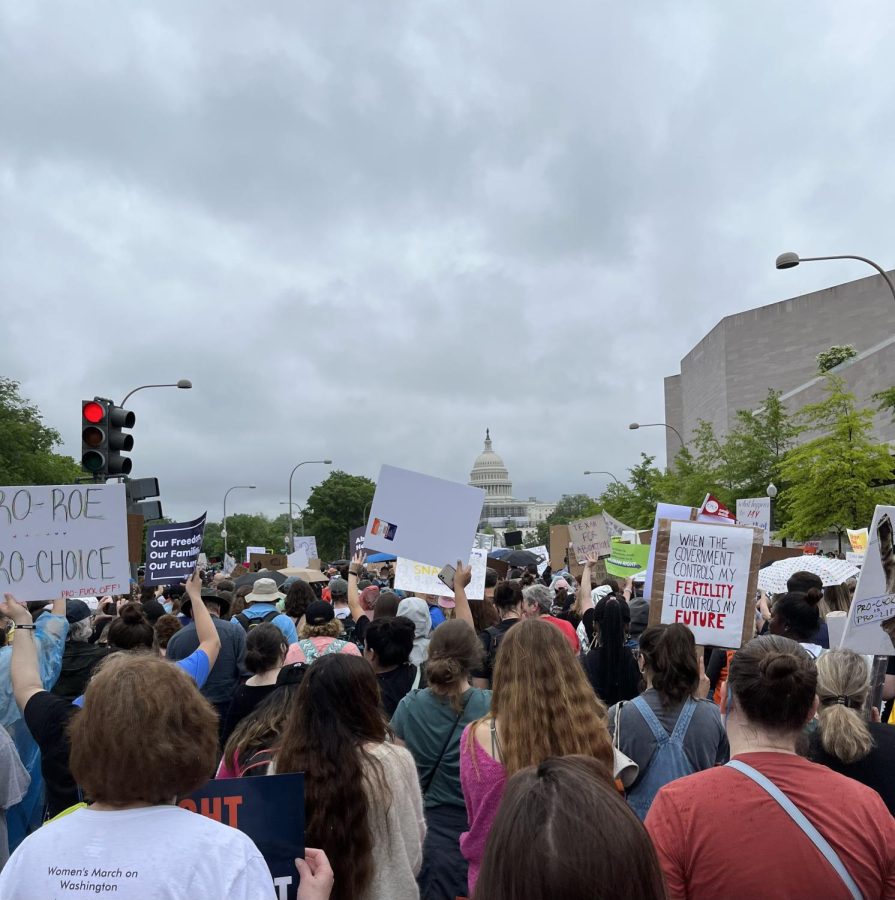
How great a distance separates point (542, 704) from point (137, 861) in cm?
192

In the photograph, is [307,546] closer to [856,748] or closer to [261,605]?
[261,605]

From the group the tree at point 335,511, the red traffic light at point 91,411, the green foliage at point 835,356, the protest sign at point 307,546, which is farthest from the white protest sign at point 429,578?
the tree at point 335,511

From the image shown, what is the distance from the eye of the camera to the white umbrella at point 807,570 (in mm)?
10625

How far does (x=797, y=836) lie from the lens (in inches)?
105

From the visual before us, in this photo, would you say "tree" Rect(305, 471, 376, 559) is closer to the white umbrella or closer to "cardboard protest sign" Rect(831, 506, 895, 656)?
the white umbrella

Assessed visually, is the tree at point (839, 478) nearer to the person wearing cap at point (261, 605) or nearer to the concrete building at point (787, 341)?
the person wearing cap at point (261, 605)

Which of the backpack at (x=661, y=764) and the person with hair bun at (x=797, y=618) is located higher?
the person with hair bun at (x=797, y=618)

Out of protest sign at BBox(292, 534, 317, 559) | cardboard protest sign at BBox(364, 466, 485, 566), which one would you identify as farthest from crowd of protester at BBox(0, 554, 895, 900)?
protest sign at BBox(292, 534, 317, 559)

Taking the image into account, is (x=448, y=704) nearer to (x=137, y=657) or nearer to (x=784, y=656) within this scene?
(x=784, y=656)

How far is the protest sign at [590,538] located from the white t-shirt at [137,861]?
41.9ft

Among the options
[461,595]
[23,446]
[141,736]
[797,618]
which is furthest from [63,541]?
[23,446]

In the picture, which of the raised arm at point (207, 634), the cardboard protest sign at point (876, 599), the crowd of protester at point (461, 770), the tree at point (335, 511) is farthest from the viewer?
the tree at point (335, 511)

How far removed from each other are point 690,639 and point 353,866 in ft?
6.81

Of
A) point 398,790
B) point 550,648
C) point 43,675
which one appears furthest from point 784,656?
point 43,675
